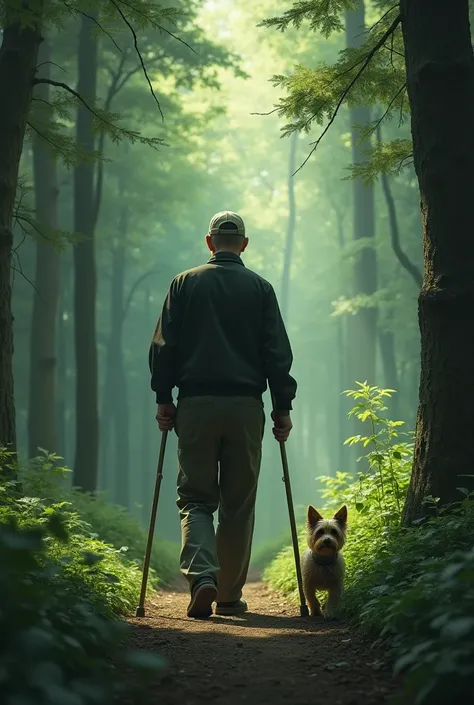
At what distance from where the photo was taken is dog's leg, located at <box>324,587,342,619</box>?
6090mm

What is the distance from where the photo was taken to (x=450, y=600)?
354 centimetres

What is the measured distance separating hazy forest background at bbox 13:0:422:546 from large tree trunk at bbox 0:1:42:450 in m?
0.74

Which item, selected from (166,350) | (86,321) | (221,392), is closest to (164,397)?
(166,350)

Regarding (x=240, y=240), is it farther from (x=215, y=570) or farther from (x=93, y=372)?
(x=93, y=372)

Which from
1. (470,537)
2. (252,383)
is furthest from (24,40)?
(470,537)

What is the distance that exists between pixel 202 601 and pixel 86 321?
30.6 feet

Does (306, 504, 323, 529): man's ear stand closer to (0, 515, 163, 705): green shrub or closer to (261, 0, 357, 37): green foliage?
(0, 515, 163, 705): green shrub

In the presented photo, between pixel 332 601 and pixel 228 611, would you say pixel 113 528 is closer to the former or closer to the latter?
pixel 228 611

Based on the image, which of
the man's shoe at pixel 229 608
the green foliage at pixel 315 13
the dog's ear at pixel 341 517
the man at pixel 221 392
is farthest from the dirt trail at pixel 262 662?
the green foliage at pixel 315 13

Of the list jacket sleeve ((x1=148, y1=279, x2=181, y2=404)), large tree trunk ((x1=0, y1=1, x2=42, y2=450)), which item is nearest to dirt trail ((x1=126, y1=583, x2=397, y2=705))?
jacket sleeve ((x1=148, y1=279, x2=181, y2=404))

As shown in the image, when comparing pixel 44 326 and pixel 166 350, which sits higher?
pixel 44 326

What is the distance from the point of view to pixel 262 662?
4.25 m

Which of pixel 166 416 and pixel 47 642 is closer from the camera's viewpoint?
pixel 47 642

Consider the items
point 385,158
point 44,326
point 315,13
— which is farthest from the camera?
point 44,326
